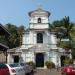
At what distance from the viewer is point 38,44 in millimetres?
53469

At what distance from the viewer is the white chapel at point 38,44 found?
53125 mm

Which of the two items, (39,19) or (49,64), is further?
(39,19)

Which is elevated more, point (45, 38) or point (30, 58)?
point (45, 38)


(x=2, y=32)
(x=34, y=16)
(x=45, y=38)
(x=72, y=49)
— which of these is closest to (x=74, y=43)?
(x=72, y=49)

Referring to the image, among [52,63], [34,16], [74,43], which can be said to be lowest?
[52,63]

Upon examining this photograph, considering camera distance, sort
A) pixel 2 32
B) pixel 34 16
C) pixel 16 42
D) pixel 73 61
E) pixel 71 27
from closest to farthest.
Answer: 1. pixel 2 32
2. pixel 73 61
3. pixel 34 16
4. pixel 71 27
5. pixel 16 42

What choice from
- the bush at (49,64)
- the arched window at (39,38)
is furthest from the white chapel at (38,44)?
the bush at (49,64)

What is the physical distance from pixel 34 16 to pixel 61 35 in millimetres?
9842

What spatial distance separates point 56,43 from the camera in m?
54.5

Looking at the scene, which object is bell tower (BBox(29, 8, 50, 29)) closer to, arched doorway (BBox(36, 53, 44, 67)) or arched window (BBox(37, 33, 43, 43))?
arched window (BBox(37, 33, 43, 43))

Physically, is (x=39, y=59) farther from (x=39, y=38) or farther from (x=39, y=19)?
(x=39, y=19)

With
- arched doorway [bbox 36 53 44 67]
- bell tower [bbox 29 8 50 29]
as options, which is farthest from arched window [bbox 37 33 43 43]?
arched doorway [bbox 36 53 44 67]

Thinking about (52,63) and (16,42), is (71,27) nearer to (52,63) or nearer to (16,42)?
(52,63)

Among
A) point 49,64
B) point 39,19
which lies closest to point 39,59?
point 49,64
